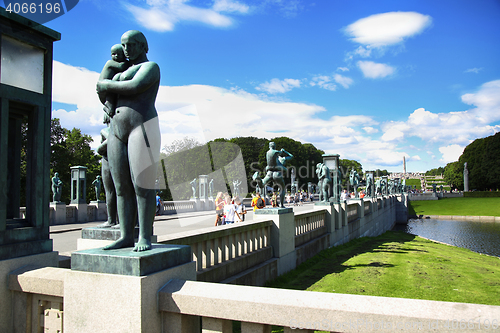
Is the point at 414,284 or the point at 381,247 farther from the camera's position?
the point at 381,247

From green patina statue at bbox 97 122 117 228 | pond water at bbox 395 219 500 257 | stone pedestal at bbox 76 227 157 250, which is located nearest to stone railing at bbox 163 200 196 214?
pond water at bbox 395 219 500 257

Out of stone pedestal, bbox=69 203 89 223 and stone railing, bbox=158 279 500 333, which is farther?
stone pedestal, bbox=69 203 89 223

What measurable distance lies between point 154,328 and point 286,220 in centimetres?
663

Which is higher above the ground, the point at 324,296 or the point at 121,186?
the point at 121,186

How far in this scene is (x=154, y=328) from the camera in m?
2.60

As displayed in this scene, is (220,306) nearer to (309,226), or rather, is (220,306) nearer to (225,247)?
(225,247)

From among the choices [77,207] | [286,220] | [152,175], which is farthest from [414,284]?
[77,207]

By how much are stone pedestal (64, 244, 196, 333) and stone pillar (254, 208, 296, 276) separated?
5.94m

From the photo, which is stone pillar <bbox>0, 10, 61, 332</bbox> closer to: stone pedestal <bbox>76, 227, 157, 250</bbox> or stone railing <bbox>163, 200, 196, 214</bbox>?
stone pedestal <bbox>76, 227, 157, 250</bbox>

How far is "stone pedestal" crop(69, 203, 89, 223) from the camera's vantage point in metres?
21.5

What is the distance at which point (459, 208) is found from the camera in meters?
57.5

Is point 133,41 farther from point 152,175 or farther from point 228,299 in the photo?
point 228,299

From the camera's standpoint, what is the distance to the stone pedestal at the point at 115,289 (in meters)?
2.50

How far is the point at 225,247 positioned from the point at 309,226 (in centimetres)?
604
